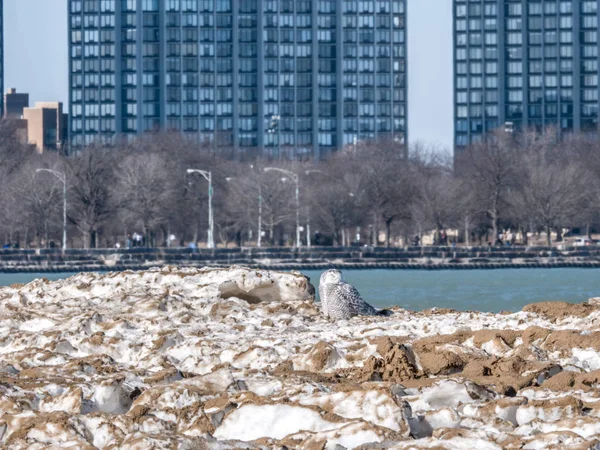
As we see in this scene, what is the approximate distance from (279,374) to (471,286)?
164ft

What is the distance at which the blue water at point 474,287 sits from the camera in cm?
4803

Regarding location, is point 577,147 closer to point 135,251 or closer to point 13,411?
point 135,251

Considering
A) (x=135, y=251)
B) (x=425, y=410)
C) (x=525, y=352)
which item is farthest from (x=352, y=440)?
(x=135, y=251)

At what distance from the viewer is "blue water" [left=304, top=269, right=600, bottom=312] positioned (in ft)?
158

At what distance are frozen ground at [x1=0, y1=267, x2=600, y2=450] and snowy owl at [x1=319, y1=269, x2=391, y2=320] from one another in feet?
1.56

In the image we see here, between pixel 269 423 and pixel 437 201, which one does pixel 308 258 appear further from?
pixel 269 423

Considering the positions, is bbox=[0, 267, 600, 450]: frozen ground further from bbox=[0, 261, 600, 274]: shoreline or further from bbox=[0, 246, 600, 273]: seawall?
bbox=[0, 246, 600, 273]: seawall

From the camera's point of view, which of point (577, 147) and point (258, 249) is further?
point (577, 147)

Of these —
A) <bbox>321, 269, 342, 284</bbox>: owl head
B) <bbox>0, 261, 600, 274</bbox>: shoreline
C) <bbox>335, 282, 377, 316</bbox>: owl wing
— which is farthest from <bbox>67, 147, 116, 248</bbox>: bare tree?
<bbox>335, 282, 377, 316</bbox>: owl wing

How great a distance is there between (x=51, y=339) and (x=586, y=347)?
23.0 ft

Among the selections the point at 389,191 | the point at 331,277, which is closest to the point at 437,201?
the point at 389,191

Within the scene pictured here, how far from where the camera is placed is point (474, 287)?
63.7m

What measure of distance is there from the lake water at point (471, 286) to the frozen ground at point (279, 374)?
20.3 meters

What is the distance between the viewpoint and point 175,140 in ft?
476
